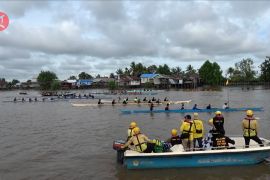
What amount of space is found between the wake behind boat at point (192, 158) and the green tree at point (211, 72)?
330 ft

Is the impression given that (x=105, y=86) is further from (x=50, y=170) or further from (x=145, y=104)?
(x=50, y=170)

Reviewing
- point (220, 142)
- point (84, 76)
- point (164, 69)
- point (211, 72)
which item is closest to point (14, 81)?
point (84, 76)

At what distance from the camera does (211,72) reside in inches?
4350

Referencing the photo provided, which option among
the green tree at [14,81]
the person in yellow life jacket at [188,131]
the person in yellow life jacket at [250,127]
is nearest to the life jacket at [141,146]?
the person in yellow life jacket at [188,131]

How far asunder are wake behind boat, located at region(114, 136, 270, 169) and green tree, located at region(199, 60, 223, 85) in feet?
330

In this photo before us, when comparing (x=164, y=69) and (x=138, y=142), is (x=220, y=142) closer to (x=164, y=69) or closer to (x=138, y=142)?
(x=138, y=142)

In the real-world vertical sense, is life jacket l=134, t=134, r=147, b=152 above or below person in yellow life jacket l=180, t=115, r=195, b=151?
below

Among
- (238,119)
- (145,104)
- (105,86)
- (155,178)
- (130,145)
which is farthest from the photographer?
(105,86)

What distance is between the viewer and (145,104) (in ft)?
151

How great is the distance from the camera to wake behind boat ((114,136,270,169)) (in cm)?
1188

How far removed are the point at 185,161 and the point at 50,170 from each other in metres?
5.67

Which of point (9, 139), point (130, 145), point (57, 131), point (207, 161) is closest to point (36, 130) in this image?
point (57, 131)

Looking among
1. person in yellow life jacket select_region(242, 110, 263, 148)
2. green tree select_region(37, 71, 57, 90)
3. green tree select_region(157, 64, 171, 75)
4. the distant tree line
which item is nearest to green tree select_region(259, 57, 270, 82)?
the distant tree line

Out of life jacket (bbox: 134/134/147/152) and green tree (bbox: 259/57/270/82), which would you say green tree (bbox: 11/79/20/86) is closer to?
green tree (bbox: 259/57/270/82)
